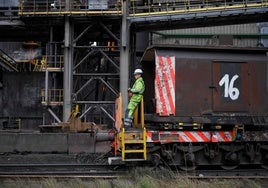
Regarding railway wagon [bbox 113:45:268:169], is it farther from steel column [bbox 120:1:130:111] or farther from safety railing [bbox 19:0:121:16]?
safety railing [bbox 19:0:121:16]

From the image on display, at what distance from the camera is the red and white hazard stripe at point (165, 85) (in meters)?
11.1

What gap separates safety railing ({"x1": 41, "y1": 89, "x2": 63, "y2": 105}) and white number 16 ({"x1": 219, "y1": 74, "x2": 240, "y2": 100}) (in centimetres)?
1475

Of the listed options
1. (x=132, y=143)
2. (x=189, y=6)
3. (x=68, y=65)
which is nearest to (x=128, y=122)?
(x=132, y=143)

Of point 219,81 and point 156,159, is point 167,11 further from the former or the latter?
point 156,159

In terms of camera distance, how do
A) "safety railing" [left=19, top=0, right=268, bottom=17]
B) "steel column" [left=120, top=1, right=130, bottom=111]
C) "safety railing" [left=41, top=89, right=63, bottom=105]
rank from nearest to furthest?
"safety railing" [left=19, top=0, right=268, bottom=17] < "steel column" [left=120, top=1, right=130, bottom=111] < "safety railing" [left=41, top=89, right=63, bottom=105]

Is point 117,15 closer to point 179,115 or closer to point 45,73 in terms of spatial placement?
point 45,73

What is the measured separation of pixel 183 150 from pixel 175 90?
5.56ft

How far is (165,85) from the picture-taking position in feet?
36.6

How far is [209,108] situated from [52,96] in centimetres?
1591

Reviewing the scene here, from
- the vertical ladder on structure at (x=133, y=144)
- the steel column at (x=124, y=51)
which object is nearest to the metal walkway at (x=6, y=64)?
the steel column at (x=124, y=51)

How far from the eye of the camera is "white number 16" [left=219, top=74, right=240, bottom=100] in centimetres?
1138

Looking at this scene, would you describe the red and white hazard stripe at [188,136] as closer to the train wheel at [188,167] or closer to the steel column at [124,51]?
the train wheel at [188,167]

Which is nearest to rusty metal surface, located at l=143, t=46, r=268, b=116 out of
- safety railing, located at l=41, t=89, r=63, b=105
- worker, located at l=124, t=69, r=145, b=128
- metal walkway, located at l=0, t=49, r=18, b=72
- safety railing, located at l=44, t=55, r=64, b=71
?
worker, located at l=124, t=69, r=145, b=128

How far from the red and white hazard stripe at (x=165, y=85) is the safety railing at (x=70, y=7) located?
40.4 ft
